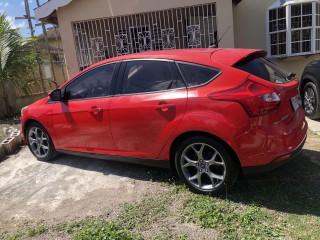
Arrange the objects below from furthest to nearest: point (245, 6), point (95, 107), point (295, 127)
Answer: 1. point (245, 6)
2. point (95, 107)
3. point (295, 127)

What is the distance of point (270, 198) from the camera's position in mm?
3498

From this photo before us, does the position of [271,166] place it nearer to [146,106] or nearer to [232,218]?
[232,218]

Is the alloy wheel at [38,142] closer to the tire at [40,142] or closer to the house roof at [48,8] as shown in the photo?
the tire at [40,142]

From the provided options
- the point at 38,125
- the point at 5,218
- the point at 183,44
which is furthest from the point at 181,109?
the point at 183,44

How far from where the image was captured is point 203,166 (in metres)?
3.57

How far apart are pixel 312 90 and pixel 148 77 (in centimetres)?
374

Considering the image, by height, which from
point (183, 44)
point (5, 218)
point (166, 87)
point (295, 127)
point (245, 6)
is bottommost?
point (5, 218)

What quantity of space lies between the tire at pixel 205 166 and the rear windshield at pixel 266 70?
2.80ft

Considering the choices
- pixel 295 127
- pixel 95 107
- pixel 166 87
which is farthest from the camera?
pixel 95 107

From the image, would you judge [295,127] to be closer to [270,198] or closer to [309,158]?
[270,198]

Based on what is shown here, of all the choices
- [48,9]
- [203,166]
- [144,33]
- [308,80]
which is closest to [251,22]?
[144,33]

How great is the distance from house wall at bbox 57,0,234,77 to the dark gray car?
241cm

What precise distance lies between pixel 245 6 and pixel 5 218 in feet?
27.7

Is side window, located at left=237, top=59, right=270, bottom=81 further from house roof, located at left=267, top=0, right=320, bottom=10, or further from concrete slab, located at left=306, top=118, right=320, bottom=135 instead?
house roof, located at left=267, top=0, right=320, bottom=10
